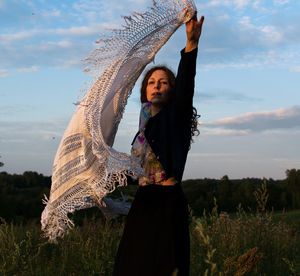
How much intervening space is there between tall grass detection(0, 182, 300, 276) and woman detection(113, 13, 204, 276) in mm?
1764

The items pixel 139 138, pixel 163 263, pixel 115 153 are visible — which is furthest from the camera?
pixel 139 138

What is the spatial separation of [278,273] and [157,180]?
3.24 metres

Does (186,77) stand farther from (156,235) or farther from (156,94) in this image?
(156,235)

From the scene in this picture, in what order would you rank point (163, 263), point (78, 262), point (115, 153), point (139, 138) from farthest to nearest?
1. point (78, 262)
2. point (139, 138)
3. point (163, 263)
4. point (115, 153)

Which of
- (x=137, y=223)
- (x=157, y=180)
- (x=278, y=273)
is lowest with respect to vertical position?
(x=278, y=273)

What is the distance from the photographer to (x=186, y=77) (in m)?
3.64

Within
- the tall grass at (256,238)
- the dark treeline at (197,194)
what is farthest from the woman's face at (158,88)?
the dark treeline at (197,194)

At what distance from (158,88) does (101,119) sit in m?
0.45

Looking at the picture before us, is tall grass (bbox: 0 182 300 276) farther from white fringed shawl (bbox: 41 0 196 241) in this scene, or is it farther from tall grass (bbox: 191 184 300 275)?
white fringed shawl (bbox: 41 0 196 241)

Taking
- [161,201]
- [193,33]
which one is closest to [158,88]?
[193,33]

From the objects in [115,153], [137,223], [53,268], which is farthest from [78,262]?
[115,153]

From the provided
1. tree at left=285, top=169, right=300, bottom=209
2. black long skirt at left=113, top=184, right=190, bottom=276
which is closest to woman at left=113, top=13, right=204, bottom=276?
black long skirt at left=113, top=184, right=190, bottom=276

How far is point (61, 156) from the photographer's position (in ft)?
13.0

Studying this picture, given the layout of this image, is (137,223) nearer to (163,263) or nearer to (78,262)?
(163,263)
